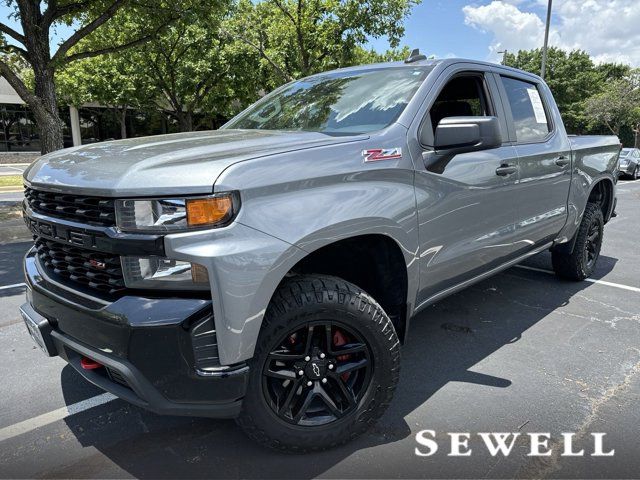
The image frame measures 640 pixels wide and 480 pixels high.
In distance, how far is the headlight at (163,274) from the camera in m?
1.86

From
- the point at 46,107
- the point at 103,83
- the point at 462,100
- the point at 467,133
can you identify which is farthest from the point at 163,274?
the point at 103,83

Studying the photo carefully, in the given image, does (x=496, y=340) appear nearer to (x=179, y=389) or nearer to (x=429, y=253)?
(x=429, y=253)

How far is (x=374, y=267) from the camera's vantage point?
2752mm

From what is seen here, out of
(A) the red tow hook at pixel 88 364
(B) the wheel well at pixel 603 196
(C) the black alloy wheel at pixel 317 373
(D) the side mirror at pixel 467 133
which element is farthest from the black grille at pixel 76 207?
(B) the wheel well at pixel 603 196

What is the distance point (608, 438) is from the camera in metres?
2.50

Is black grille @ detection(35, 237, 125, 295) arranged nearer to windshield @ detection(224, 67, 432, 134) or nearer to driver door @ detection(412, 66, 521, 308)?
windshield @ detection(224, 67, 432, 134)

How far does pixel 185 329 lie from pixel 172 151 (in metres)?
0.84

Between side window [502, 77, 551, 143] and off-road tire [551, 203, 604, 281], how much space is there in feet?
4.03

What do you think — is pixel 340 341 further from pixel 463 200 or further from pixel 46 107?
pixel 46 107

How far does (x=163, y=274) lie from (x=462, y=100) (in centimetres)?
267

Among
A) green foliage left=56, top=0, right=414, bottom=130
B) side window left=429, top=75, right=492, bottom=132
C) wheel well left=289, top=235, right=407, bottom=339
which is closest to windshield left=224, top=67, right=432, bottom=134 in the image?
side window left=429, top=75, right=492, bottom=132

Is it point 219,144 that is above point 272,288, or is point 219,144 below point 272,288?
above

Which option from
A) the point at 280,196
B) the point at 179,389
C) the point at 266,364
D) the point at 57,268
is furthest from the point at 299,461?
the point at 57,268

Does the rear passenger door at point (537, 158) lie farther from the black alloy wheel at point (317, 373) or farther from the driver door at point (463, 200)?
the black alloy wheel at point (317, 373)
